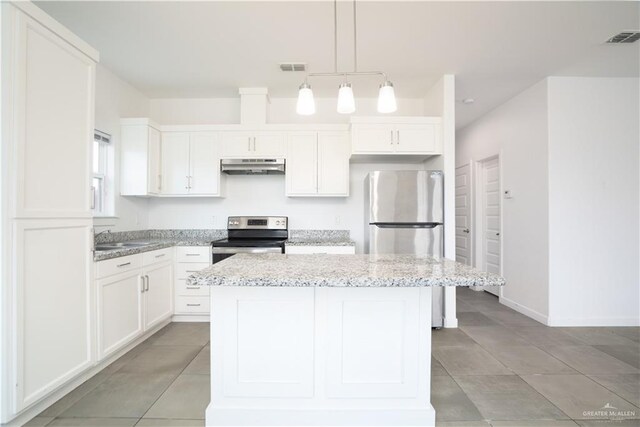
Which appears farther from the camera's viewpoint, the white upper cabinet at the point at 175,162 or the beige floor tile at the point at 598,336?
the white upper cabinet at the point at 175,162

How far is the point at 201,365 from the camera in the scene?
7.75 feet

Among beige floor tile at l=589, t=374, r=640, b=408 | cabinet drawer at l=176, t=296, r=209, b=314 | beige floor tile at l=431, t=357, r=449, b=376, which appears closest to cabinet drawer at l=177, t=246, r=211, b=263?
cabinet drawer at l=176, t=296, r=209, b=314

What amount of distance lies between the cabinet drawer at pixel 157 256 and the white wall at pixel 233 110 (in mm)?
1775

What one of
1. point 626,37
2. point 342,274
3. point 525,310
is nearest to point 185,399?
point 342,274

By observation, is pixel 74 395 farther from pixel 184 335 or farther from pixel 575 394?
pixel 575 394

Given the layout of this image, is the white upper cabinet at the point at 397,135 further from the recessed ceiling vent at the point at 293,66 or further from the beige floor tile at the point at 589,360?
the beige floor tile at the point at 589,360

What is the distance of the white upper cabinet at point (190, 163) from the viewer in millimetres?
3570

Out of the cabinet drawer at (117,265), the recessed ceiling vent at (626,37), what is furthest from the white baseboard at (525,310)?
the cabinet drawer at (117,265)

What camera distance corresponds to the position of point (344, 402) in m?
1.62

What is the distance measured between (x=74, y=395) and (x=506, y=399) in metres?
2.85

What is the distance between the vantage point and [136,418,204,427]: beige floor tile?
1.69 meters

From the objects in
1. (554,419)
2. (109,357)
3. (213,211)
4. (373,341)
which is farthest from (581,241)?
(109,357)

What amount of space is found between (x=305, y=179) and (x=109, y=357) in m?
2.48

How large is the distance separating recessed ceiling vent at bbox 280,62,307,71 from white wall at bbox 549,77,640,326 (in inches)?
106
